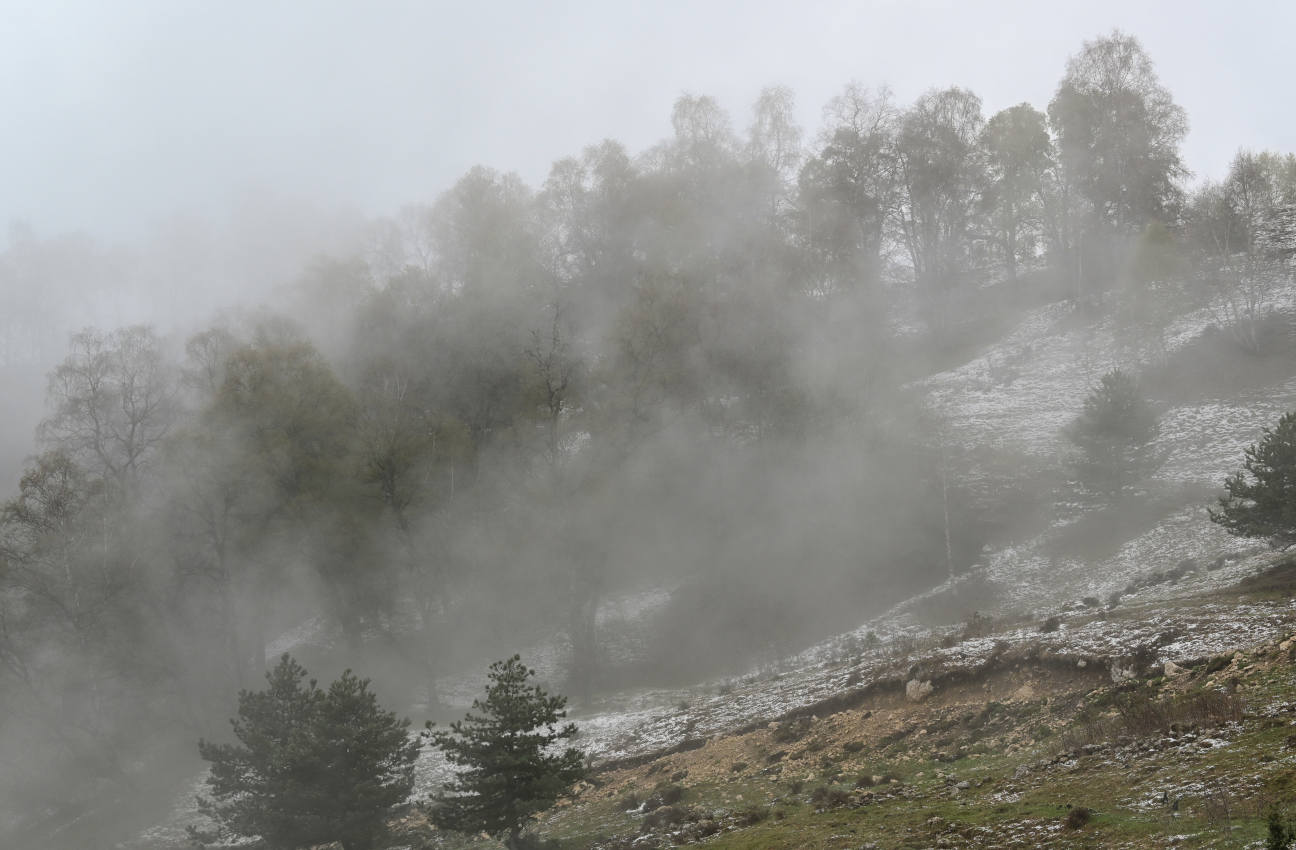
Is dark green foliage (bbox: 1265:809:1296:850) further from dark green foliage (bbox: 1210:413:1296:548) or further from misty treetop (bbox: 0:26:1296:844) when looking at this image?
misty treetop (bbox: 0:26:1296:844)

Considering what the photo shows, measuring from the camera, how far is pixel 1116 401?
3253 centimetres

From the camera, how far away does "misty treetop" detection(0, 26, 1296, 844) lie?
1384 inches

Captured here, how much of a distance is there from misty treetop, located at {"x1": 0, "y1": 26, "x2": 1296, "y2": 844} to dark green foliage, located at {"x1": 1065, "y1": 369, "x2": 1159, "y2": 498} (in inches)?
7.7

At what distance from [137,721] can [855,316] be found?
43.1m

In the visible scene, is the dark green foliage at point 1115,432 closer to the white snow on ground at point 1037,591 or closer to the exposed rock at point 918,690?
the white snow on ground at point 1037,591

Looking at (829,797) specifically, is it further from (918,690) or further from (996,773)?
(918,690)

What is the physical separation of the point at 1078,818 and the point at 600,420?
29.0 meters

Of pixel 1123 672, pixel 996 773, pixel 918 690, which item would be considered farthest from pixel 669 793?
pixel 1123 672

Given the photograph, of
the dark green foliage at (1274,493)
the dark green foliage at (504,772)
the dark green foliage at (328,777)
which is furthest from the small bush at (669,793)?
the dark green foliage at (1274,493)

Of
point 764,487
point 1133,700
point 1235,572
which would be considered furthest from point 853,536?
point 1133,700

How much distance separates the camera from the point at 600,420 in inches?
1497

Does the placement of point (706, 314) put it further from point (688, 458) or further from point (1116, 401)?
point (1116, 401)

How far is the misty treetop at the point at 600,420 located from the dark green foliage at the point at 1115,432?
7.7 inches

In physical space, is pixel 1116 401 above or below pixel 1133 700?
above
